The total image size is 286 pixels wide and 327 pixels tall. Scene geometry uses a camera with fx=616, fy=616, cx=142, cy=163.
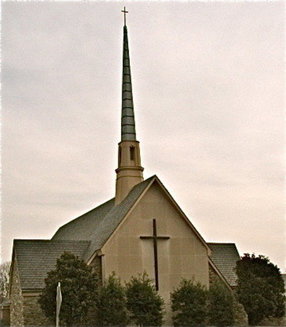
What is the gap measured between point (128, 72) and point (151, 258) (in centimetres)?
1472

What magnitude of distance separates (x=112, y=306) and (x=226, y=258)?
10.2 meters

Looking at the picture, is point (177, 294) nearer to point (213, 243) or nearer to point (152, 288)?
point (152, 288)

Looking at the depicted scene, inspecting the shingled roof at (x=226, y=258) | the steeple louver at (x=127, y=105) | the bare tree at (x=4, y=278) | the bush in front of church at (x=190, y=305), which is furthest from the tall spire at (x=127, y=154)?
the bare tree at (x=4, y=278)

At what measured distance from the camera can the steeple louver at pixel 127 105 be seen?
38.9 meters

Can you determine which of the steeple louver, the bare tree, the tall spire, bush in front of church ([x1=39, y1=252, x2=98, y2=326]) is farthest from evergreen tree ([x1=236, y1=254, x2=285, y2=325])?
the bare tree

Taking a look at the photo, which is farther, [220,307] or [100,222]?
[100,222]

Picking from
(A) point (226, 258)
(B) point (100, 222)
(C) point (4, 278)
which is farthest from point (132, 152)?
(C) point (4, 278)

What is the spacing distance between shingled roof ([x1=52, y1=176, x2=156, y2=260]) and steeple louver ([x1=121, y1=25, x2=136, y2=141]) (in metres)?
4.52

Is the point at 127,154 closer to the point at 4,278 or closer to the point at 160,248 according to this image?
the point at 160,248

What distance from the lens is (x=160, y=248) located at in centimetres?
3167

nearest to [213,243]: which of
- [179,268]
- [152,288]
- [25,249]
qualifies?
[179,268]

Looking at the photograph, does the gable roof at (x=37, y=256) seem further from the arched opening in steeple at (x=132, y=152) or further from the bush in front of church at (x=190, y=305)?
the arched opening in steeple at (x=132, y=152)

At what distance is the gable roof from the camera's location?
30.1 meters

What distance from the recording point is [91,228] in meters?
37.8
